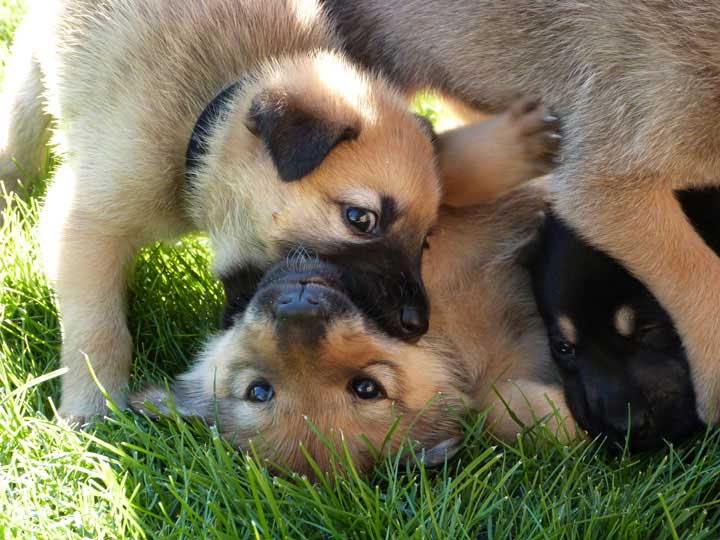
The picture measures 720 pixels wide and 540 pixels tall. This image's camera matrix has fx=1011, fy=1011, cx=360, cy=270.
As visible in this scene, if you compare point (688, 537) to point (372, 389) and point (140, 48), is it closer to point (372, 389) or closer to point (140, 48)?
point (372, 389)

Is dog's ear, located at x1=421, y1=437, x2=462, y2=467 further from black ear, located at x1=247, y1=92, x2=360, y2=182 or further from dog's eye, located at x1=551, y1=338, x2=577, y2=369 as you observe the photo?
black ear, located at x1=247, y1=92, x2=360, y2=182

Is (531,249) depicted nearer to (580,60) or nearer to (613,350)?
(613,350)

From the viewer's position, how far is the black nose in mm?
3357

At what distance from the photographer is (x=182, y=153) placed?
151 inches

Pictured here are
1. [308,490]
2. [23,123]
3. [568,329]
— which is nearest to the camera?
[308,490]

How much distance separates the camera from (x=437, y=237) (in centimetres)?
407

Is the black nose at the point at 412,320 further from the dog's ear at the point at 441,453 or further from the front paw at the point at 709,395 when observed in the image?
the front paw at the point at 709,395

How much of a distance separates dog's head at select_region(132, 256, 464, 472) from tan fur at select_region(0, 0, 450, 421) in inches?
9.7

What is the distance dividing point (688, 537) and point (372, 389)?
1.08 meters

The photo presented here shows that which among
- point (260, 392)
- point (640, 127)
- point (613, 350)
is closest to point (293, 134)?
point (260, 392)

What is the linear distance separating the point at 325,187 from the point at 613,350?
3.79 ft

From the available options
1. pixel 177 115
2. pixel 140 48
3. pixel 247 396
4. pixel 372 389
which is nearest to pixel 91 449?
pixel 247 396

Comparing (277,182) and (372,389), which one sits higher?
(277,182)

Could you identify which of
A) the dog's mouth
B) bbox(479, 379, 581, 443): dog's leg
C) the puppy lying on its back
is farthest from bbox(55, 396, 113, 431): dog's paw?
bbox(479, 379, 581, 443): dog's leg
